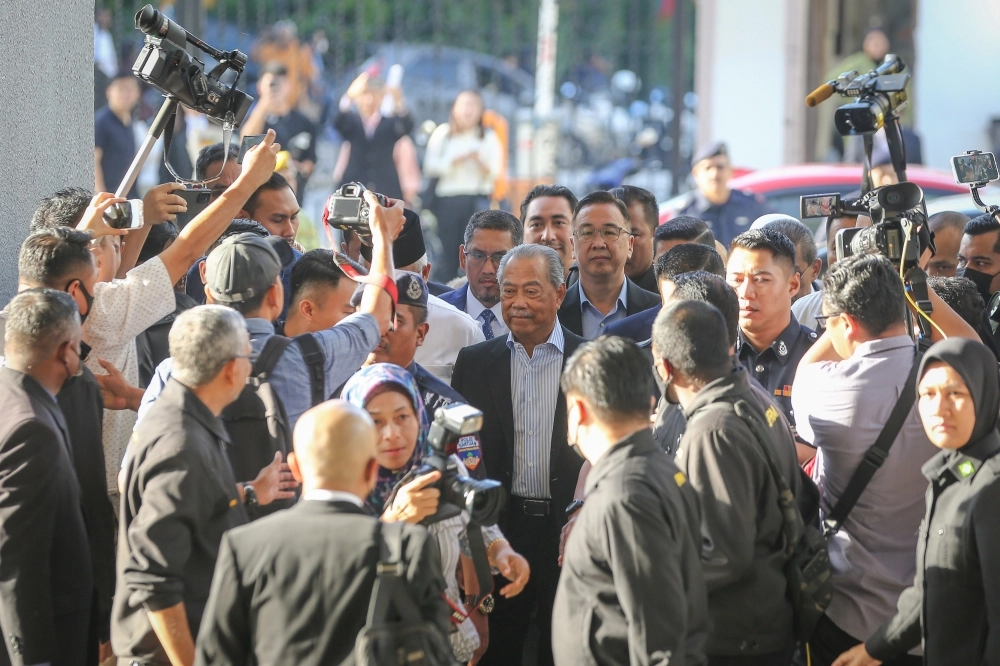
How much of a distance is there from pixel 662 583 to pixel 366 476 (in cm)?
77

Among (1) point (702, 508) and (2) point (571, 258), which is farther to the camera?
(2) point (571, 258)

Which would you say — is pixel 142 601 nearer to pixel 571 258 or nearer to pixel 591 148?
pixel 571 258

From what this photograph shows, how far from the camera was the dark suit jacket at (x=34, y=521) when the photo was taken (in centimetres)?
381

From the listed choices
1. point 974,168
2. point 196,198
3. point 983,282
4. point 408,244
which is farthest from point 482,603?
point 983,282

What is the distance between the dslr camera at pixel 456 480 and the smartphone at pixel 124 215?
1.74 meters

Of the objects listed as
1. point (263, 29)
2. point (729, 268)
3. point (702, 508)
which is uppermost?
point (263, 29)

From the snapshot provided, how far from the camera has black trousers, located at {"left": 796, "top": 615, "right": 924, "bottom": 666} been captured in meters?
4.16

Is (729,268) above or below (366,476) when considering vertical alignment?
above

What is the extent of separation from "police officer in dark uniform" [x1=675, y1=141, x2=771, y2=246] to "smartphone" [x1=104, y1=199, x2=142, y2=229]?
210 inches

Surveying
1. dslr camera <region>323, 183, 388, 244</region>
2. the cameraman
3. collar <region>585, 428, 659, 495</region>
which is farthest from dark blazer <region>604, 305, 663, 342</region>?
collar <region>585, 428, 659, 495</region>

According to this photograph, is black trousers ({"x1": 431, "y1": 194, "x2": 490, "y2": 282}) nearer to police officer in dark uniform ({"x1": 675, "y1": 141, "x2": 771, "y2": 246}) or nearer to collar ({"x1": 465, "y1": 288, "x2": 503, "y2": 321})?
police officer in dark uniform ({"x1": 675, "y1": 141, "x2": 771, "y2": 246})

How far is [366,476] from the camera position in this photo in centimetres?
322

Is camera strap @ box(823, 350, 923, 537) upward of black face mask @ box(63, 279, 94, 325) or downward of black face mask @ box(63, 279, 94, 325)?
downward

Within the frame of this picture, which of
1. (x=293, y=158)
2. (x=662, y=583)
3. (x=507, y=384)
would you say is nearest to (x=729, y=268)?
(x=507, y=384)
